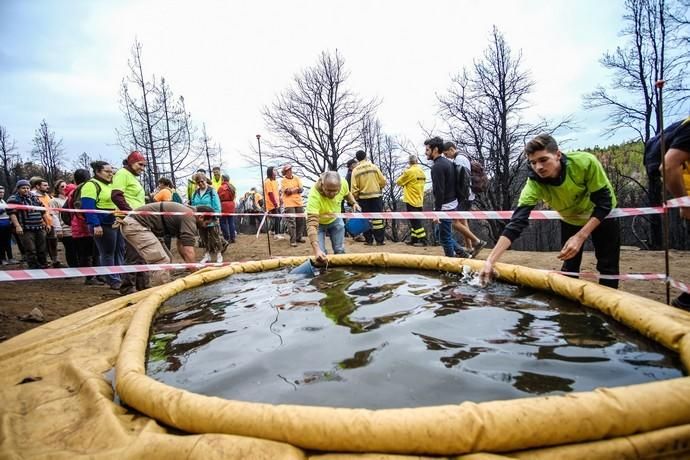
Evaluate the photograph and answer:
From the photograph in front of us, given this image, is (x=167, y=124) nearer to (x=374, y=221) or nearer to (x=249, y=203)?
(x=249, y=203)

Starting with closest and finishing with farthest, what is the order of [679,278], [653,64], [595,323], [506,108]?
[595,323]
[679,278]
[653,64]
[506,108]

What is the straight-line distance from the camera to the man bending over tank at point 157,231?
4332mm

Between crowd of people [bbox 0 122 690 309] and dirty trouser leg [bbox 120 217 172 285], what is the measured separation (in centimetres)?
1

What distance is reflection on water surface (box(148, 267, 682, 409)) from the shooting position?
1.51 metres

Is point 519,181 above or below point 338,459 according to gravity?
above

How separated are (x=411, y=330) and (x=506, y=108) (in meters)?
17.6

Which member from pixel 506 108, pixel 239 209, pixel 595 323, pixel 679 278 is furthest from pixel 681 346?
pixel 506 108

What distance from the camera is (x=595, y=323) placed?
2133 mm

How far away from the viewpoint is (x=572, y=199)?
9.37 feet

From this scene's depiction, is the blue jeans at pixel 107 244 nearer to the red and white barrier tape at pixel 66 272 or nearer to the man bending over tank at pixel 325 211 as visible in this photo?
the red and white barrier tape at pixel 66 272

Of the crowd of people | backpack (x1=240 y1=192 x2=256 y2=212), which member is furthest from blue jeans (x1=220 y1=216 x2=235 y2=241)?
backpack (x1=240 y1=192 x2=256 y2=212)

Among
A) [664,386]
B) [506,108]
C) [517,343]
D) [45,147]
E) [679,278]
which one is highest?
[45,147]

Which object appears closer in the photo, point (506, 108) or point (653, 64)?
point (653, 64)

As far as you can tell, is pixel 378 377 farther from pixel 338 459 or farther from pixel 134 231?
pixel 134 231
